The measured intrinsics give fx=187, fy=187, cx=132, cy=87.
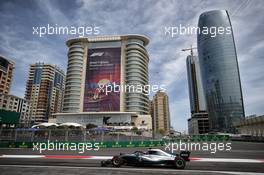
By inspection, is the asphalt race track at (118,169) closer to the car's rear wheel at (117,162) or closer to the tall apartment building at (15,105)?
the car's rear wheel at (117,162)

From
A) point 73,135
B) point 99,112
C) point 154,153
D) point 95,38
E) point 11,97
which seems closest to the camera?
point 154,153

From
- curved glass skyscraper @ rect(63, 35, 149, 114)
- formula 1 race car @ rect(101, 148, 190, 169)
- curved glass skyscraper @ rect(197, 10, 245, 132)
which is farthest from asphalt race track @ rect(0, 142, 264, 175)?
curved glass skyscraper @ rect(197, 10, 245, 132)

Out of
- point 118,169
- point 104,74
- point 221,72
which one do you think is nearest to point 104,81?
point 104,74

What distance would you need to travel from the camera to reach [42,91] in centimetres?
14762

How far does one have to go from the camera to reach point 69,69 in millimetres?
98500

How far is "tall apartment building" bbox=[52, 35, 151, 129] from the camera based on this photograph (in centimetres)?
9025

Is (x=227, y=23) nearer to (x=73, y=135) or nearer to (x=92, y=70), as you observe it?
(x=92, y=70)

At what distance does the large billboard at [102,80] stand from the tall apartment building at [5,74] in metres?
50.0

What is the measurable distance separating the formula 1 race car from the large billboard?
79.0 metres

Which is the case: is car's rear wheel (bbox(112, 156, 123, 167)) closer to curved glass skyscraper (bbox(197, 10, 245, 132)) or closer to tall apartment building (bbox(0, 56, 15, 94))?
tall apartment building (bbox(0, 56, 15, 94))

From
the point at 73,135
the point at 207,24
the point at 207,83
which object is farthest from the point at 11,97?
the point at 207,24

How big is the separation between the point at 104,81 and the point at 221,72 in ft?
269

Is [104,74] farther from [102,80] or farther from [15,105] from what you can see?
[15,105]

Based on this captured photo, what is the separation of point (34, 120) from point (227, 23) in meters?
157
